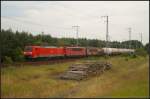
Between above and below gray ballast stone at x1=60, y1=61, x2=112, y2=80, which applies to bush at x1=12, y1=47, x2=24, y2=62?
above

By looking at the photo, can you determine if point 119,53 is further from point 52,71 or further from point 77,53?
point 52,71

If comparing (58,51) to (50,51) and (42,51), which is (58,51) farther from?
(42,51)

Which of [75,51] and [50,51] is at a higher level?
[50,51]

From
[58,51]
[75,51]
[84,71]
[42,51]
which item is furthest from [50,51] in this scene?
[84,71]

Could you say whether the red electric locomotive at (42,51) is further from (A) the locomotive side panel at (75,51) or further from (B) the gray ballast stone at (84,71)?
(B) the gray ballast stone at (84,71)

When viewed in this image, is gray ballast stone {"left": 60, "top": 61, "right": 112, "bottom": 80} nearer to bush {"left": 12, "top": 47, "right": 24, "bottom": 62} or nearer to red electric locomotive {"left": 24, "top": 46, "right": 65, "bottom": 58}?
red electric locomotive {"left": 24, "top": 46, "right": 65, "bottom": 58}

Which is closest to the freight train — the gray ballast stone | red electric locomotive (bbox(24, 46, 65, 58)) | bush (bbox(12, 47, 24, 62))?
red electric locomotive (bbox(24, 46, 65, 58))

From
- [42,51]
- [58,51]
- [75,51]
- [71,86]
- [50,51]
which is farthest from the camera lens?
[75,51]

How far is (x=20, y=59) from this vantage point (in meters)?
45.0

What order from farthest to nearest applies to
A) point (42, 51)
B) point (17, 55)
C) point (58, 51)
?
point (58, 51) → point (42, 51) → point (17, 55)

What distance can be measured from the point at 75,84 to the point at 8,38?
2665 centimetres

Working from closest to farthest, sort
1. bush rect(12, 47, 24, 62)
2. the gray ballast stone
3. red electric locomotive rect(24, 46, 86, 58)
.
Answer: the gray ballast stone → bush rect(12, 47, 24, 62) → red electric locomotive rect(24, 46, 86, 58)

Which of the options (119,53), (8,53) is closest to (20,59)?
(8,53)

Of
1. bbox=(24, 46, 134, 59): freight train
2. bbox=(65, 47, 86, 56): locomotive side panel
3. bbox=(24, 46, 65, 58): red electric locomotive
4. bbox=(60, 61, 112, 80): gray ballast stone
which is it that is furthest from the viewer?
bbox=(65, 47, 86, 56): locomotive side panel
